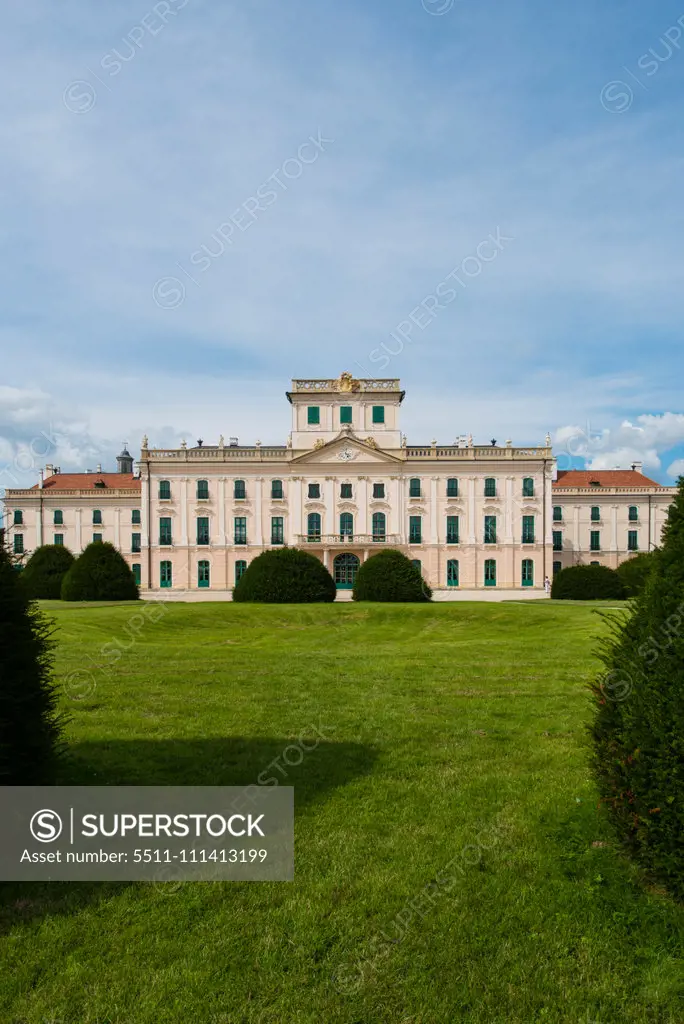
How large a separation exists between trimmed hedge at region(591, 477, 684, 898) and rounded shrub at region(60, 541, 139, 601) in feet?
95.6

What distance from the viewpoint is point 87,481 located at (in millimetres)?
61406

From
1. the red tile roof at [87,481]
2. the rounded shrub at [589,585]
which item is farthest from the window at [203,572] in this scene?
the rounded shrub at [589,585]

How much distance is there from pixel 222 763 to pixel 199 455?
48035 mm

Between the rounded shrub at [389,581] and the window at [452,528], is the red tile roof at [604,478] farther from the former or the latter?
the rounded shrub at [389,581]

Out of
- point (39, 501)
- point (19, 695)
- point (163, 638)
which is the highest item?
point (39, 501)

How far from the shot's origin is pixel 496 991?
143 inches

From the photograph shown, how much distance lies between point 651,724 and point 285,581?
26.5 m

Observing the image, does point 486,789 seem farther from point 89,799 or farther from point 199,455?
point 199,455

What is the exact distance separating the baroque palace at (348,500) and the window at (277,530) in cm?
9

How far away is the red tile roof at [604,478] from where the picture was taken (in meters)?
59.5

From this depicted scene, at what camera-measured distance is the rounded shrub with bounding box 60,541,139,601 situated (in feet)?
101

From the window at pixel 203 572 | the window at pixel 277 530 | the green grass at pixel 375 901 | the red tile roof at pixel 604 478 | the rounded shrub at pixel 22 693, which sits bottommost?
the window at pixel 203 572

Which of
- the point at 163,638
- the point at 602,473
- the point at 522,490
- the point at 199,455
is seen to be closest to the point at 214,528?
the point at 199,455

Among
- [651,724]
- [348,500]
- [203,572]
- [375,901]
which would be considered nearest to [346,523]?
[348,500]
